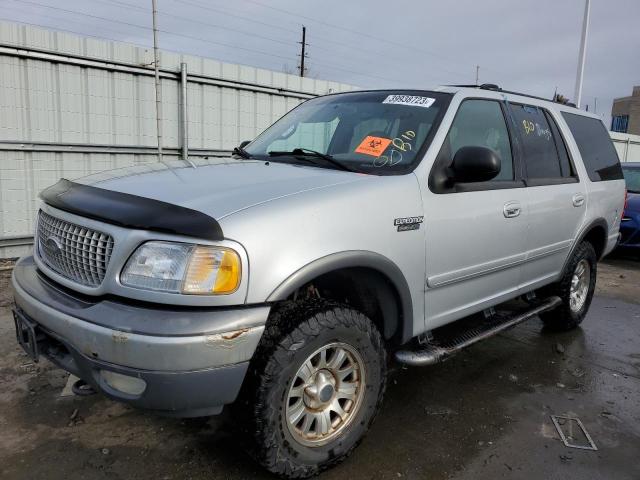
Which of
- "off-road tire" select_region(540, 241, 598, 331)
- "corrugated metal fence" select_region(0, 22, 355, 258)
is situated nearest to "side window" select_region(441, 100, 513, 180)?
"off-road tire" select_region(540, 241, 598, 331)

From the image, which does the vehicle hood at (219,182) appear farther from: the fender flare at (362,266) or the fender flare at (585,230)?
the fender flare at (585,230)

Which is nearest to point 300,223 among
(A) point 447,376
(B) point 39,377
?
(A) point 447,376

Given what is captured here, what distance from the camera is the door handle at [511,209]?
335cm

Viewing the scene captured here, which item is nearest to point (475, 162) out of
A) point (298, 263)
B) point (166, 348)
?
point (298, 263)

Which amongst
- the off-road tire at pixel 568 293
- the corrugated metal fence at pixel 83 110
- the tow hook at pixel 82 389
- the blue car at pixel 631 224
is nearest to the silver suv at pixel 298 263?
the tow hook at pixel 82 389

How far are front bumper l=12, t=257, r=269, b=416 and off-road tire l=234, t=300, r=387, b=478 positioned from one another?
0.12 metres

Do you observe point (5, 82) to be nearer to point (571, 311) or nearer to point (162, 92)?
point (162, 92)

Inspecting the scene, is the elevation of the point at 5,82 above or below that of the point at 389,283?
above

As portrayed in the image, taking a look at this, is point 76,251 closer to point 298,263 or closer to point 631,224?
point 298,263

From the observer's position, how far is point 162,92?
24.2 ft

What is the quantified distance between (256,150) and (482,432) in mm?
2313

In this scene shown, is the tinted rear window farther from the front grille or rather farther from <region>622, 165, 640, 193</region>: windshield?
<region>622, 165, 640, 193</region>: windshield

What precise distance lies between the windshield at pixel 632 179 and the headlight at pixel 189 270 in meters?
9.10

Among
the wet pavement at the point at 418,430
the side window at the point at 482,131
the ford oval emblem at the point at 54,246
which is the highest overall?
the side window at the point at 482,131
